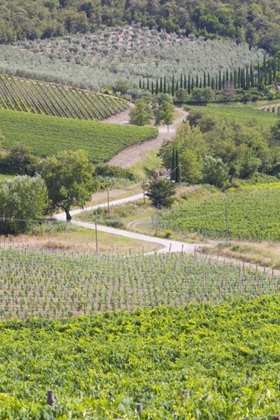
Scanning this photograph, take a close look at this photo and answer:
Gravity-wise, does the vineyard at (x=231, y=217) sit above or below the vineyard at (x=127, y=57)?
above

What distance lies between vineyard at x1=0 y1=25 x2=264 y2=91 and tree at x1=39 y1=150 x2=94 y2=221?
66.5 meters

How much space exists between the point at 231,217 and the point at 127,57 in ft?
376

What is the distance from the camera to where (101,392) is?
23.0m

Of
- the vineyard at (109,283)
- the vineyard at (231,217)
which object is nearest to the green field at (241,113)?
the vineyard at (231,217)

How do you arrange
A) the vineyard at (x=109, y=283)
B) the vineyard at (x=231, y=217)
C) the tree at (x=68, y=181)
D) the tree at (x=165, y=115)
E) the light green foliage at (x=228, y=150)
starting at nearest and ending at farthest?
the vineyard at (x=109, y=283) < the vineyard at (x=231, y=217) < the tree at (x=68, y=181) < the light green foliage at (x=228, y=150) < the tree at (x=165, y=115)

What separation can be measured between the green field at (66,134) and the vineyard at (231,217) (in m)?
23.1

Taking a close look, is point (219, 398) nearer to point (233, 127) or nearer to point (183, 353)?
point (183, 353)

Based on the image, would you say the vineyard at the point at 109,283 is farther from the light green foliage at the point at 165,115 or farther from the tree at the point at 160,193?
the light green foliage at the point at 165,115

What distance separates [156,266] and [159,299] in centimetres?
700

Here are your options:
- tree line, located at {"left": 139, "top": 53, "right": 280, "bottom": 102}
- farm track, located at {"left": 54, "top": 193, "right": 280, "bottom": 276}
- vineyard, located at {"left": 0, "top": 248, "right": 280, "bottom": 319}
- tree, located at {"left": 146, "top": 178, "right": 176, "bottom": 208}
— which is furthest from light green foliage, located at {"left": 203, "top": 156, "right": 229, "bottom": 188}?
tree line, located at {"left": 139, "top": 53, "right": 280, "bottom": 102}

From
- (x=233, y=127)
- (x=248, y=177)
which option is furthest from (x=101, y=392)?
(x=233, y=127)

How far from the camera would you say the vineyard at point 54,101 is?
12062 centimetres

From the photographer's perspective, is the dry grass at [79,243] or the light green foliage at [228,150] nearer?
the dry grass at [79,243]

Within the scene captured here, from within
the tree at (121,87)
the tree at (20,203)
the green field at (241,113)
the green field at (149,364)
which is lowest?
the green field at (241,113)
